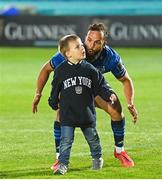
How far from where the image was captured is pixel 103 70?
9750 millimetres

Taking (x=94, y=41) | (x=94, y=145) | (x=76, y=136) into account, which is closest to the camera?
(x=94, y=145)

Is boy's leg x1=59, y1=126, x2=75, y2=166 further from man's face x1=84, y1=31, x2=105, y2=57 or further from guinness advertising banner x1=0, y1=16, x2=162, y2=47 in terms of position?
guinness advertising banner x1=0, y1=16, x2=162, y2=47

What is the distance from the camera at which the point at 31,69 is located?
24.5 metres

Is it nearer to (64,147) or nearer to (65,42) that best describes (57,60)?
(65,42)

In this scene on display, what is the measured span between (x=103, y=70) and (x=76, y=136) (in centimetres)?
247

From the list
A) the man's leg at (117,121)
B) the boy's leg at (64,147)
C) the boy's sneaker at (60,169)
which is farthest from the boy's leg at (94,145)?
the man's leg at (117,121)

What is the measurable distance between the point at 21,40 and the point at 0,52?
2713 mm

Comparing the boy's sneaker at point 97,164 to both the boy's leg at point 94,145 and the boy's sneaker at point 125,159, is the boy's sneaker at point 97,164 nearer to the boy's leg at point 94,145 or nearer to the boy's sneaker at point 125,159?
the boy's leg at point 94,145

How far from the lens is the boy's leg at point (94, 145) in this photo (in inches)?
353

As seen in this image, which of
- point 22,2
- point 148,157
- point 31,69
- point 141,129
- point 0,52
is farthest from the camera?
point 22,2

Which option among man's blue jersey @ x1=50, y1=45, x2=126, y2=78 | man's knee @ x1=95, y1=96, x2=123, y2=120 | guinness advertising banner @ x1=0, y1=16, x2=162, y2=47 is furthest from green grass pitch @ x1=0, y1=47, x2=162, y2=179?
guinness advertising banner @ x1=0, y1=16, x2=162, y2=47

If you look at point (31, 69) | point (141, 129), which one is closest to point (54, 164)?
point (141, 129)

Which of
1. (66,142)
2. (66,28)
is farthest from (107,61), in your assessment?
(66,28)

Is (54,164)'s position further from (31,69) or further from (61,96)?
(31,69)
